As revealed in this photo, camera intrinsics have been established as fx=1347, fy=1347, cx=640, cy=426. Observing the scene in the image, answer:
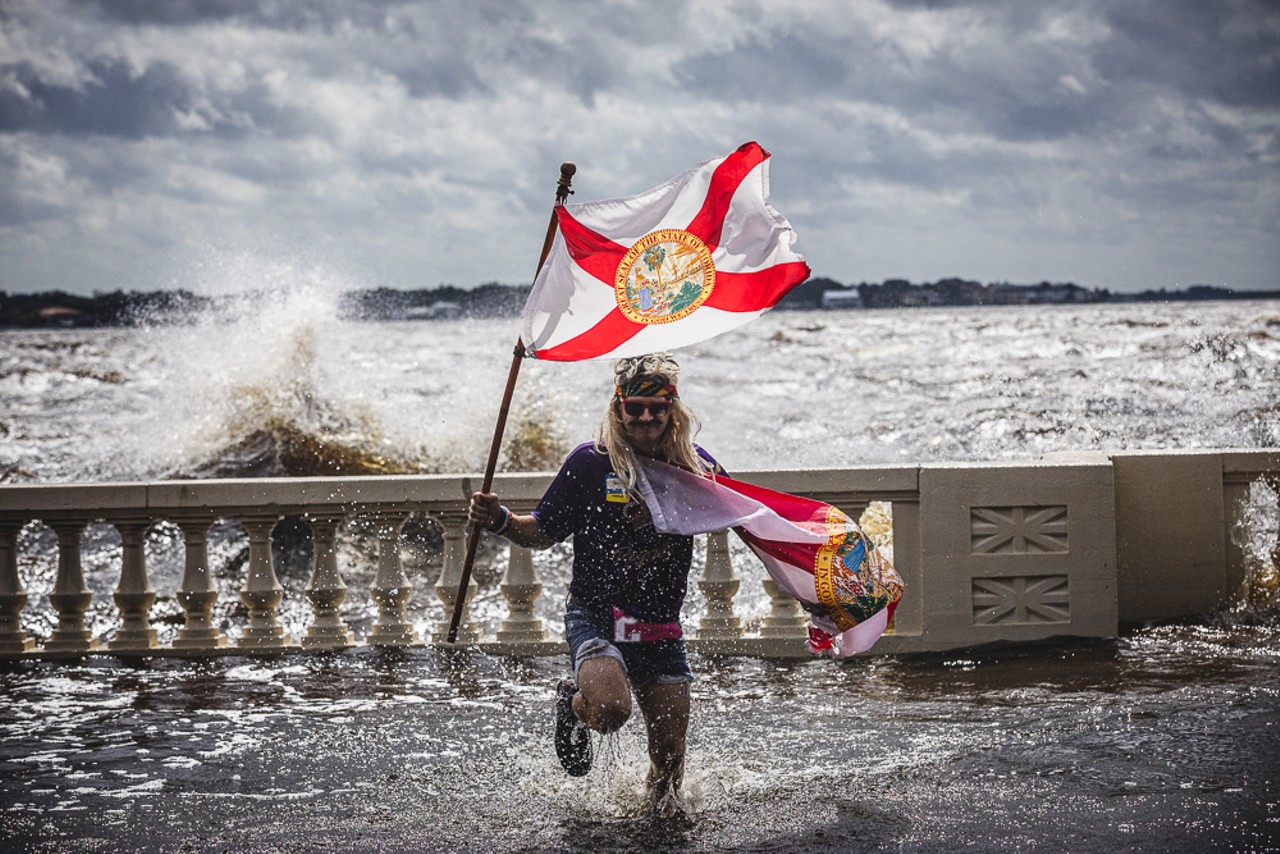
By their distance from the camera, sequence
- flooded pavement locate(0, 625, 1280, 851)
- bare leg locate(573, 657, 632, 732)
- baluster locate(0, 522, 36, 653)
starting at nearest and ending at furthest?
1. bare leg locate(573, 657, 632, 732)
2. flooded pavement locate(0, 625, 1280, 851)
3. baluster locate(0, 522, 36, 653)

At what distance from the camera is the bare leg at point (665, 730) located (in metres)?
4.88

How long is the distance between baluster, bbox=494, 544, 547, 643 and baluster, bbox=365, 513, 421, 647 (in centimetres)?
34

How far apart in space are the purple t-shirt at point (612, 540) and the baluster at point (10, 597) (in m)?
4.36

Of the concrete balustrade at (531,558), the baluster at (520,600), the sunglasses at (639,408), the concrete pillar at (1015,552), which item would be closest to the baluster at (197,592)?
the concrete balustrade at (531,558)

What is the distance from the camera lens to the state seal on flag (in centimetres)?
504

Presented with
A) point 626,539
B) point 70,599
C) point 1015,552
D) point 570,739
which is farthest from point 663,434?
point 70,599

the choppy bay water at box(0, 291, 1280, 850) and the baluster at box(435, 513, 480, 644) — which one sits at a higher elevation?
the baluster at box(435, 513, 480, 644)

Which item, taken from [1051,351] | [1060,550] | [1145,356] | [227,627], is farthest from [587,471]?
[1051,351]

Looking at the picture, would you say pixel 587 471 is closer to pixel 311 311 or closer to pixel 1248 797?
pixel 1248 797

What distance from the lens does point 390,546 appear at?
→ 7.75 m

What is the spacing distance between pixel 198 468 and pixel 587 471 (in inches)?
729

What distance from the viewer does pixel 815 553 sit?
5000 mm

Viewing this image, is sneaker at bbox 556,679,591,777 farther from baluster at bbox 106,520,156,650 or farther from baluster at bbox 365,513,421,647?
baluster at bbox 106,520,156,650

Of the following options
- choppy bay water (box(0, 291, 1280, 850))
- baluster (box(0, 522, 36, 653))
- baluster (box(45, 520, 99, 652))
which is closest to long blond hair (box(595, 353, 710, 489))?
choppy bay water (box(0, 291, 1280, 850))
